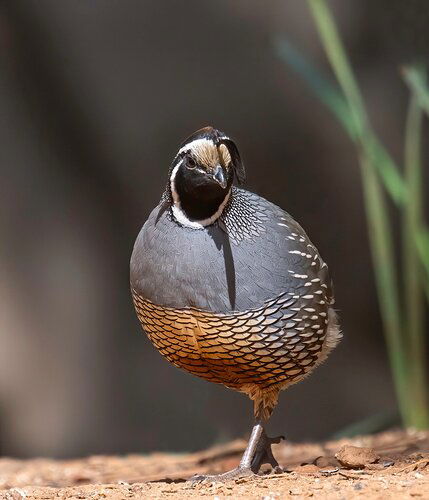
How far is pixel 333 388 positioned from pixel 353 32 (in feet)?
7.53

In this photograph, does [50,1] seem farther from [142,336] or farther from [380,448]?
[380,448]

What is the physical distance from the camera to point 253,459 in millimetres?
3645

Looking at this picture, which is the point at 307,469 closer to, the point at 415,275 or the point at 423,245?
the point at 423,245

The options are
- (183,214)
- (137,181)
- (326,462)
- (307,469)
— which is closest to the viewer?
(183,214)

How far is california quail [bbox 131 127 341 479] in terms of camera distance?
3.31m

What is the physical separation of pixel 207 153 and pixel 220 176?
0.09 m

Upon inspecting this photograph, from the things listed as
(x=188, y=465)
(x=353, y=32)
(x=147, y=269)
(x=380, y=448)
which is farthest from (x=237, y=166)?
(x=353, y=32)

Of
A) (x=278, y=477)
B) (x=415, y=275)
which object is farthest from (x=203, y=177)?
(x=415, y=275)

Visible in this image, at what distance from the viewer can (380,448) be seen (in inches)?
167

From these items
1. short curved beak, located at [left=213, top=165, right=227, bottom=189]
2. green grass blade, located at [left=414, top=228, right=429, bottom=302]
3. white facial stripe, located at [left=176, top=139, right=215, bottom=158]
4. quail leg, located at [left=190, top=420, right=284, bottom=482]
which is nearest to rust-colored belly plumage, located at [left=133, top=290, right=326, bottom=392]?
quail leg, located at [left=190, top=420, right=284, bottom=482]

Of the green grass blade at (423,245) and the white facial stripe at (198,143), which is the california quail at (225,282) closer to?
the white facial stripe at (198,143)

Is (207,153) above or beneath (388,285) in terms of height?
above

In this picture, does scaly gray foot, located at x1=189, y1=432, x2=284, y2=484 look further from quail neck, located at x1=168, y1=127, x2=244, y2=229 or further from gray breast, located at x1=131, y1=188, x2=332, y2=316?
quail neck, located at x1=168, y1=127, x2=244, y2=229

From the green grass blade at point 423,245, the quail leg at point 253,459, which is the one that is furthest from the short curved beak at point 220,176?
the green grass blade at point 423,245
